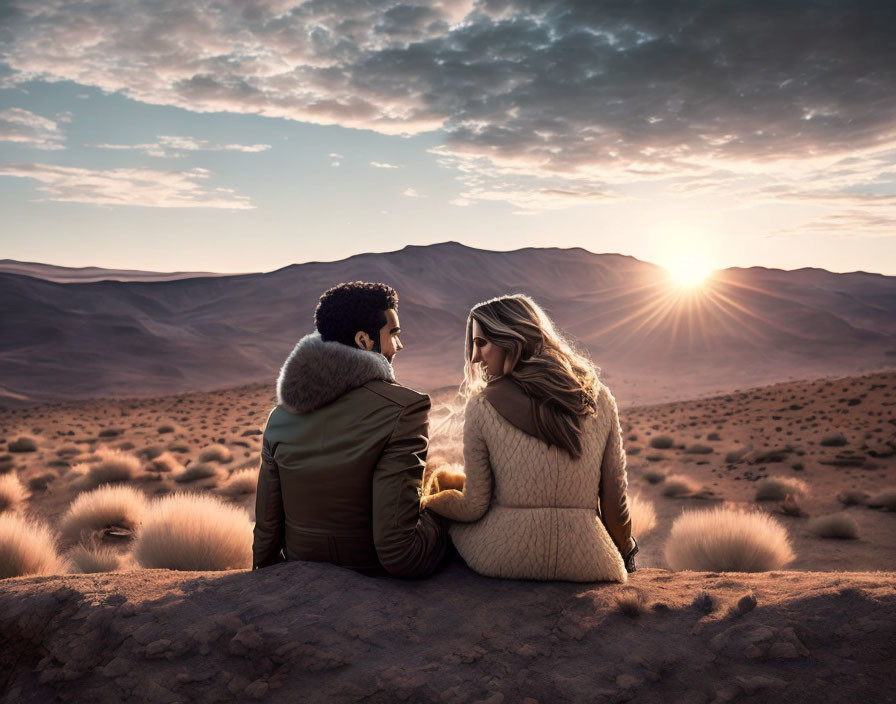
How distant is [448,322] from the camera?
71.6 m

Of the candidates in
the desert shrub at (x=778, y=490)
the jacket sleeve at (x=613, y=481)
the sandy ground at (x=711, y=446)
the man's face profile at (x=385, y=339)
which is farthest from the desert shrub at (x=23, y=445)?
the jacket sleeve at (x=613, y=481)

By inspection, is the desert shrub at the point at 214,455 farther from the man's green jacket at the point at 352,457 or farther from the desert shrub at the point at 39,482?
the man's green jacket at the point at 352,457

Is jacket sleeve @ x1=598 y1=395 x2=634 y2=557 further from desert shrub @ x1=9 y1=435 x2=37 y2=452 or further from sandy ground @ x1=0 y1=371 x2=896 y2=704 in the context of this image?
desert shrub @ x1=9 y1=435 x2=37 y2=452

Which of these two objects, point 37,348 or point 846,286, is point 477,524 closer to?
point 37,348

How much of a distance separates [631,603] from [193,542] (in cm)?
429

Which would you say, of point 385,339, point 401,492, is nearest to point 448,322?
point 385,339

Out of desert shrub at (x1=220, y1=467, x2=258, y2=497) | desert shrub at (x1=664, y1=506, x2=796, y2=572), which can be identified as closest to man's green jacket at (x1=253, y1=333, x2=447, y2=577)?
desert shrub at (x1=664, y1=506, x2=796, y2=572)

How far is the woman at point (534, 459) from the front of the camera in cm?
269

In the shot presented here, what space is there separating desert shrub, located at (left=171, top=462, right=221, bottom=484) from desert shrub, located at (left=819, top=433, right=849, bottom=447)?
14481mm

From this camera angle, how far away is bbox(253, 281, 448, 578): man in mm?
2650

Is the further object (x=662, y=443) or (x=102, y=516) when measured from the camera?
(x=662, y=443)

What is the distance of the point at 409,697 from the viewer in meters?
2.16

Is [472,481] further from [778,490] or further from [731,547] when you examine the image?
[778,490]

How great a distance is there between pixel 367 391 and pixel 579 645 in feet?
4.66
